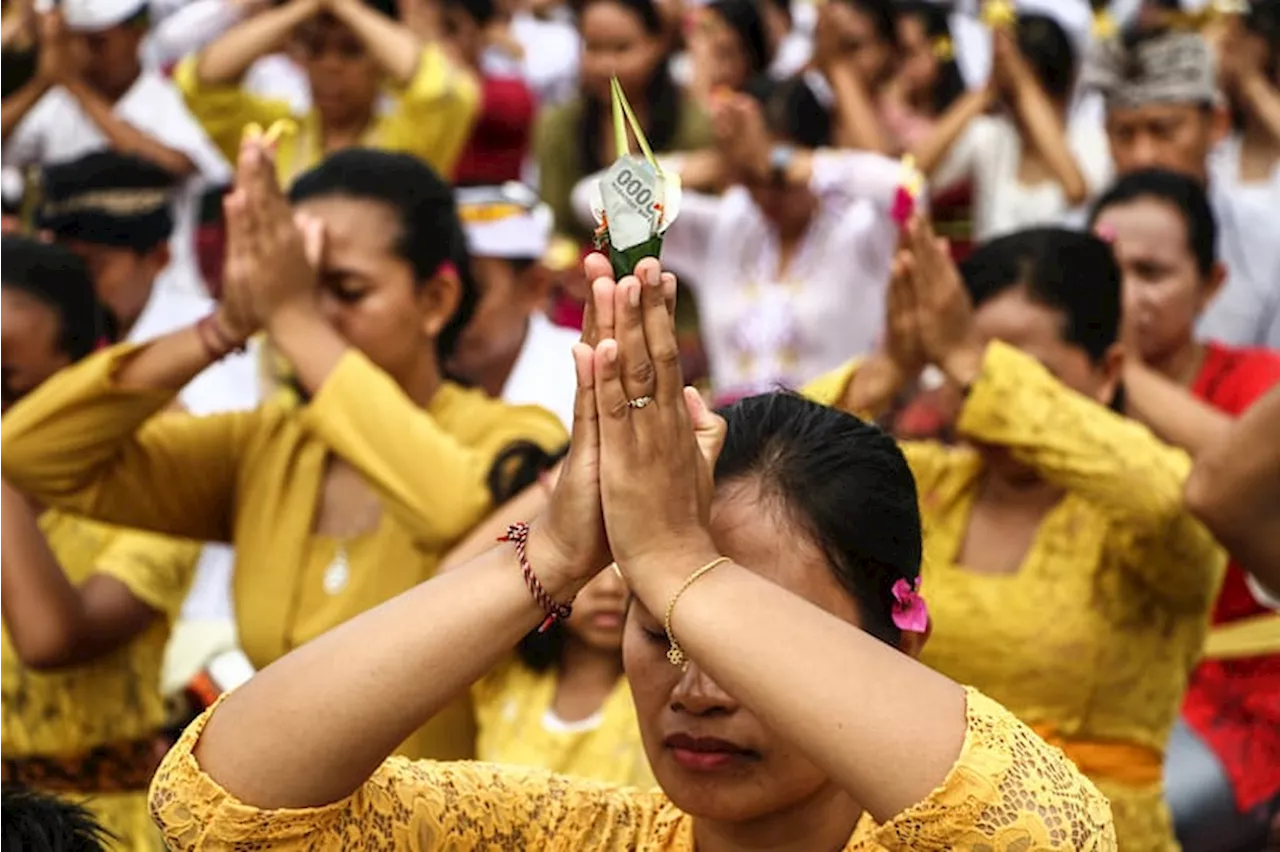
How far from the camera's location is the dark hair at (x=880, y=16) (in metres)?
7.97

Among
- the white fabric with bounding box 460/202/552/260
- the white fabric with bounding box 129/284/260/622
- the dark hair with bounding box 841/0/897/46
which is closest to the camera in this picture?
the white fabric with bounding box 129/284/260/622

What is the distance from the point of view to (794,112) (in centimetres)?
646

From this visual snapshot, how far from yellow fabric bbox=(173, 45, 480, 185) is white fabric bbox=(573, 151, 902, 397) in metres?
0.84

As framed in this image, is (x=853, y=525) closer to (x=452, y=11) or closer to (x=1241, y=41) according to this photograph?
(x=1241, y=41)

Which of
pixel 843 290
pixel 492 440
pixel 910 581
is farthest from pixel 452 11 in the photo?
pixel 910 581

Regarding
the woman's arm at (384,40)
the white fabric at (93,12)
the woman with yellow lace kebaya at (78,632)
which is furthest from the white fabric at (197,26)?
the woman with yellow lace kebaya at (78,632)

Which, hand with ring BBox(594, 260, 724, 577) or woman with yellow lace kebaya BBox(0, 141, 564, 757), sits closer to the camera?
hand with ring BBox(594, 260, 724, 577)

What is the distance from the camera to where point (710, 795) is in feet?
6.59

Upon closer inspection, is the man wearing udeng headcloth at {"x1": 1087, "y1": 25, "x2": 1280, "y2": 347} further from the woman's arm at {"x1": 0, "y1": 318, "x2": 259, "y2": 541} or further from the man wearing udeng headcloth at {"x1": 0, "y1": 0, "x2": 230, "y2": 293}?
the woman's arm at {"x1": 0, "y1": 318, "x2": 259, "y2": 541}

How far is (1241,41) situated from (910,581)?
503cm

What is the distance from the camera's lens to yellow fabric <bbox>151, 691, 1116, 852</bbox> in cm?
179

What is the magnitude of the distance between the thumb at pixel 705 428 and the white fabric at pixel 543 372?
2.48m

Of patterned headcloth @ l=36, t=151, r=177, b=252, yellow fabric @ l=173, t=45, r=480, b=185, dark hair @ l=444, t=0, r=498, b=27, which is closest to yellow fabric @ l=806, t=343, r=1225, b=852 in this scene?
yellow fabric @ l=173, t=45, r=480, b=185

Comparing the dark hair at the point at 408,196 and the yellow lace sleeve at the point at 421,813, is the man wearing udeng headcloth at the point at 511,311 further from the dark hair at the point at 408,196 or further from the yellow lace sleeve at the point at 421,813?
the yellow lace sleeve at the point at 421,813
